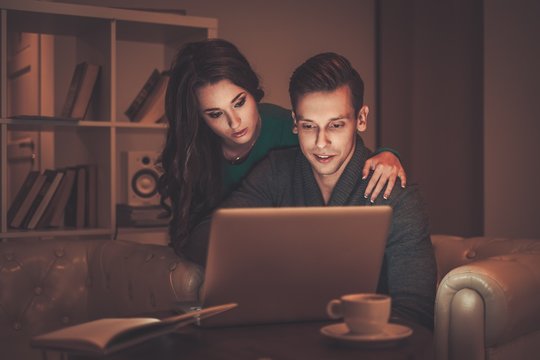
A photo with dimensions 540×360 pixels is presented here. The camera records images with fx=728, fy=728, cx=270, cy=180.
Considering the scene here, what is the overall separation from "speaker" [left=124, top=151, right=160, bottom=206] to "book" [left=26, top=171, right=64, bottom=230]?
1.31ft

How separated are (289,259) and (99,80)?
2287mm

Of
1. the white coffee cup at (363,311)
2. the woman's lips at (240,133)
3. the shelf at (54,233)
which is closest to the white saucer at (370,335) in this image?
the white coffee cup at (363,311)

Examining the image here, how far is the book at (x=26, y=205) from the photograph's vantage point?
318 centimetres

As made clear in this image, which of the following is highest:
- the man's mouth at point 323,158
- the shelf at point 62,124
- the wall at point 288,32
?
the wall at point 288,32

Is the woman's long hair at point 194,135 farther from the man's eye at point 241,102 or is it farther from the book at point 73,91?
the book at point 73,91

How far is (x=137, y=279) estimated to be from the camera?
2.06 metres

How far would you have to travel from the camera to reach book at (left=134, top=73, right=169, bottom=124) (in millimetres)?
3484

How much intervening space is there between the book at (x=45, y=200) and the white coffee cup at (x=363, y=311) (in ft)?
7.32

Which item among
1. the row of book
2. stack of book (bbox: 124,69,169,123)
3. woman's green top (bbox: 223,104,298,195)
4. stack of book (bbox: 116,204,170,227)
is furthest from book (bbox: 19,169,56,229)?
woman's green top (bbox: 223,104,298,195)

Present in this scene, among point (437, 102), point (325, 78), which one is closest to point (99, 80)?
point (325, 78)

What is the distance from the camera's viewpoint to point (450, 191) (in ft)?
14.4

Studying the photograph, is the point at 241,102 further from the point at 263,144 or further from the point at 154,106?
the point at 154,106

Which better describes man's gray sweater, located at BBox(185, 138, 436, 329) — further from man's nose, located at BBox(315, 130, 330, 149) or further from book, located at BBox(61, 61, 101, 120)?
book, located at BBox(61, 61, 101, 120)

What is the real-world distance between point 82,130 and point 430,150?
2.08 meters
